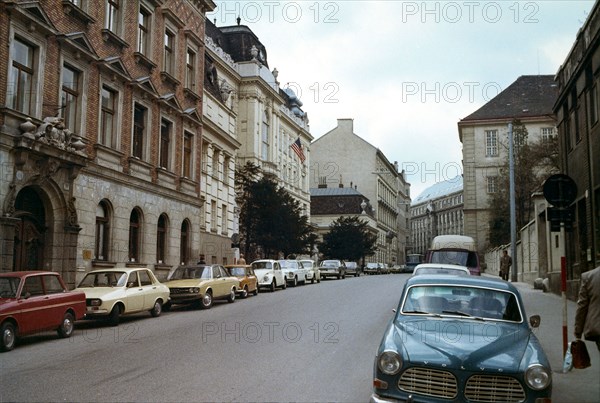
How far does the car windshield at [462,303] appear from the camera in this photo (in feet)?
25.5

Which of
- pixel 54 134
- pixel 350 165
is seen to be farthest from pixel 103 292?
pixel 350 165

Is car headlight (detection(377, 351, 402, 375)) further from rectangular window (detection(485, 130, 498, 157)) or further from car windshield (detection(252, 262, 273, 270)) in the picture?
rectangular window (detection(485, 130, 498, 157))

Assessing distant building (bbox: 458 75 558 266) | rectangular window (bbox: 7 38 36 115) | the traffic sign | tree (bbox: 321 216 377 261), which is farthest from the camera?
distant building (bbox: 458 75 558 266)

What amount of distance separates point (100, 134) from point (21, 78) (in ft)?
16.1

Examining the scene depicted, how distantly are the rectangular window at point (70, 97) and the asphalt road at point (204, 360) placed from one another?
821cm

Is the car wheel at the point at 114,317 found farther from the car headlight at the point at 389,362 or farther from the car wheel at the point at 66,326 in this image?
the car headlight at the point at 389,362

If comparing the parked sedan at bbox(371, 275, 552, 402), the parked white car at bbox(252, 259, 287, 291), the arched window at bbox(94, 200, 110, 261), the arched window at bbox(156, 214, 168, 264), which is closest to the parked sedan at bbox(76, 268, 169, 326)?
the arched window at bbox(94, 200, 110, 261)

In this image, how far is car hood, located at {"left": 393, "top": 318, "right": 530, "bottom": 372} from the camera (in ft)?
21.1

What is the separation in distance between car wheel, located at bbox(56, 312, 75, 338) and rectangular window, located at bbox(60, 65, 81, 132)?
9720 millimetres

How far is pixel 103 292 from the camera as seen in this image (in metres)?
16.1

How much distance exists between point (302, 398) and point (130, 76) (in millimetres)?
20487

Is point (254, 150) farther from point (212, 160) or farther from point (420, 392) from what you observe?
point (420, 392)

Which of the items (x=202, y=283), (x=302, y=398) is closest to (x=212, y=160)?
(x=202, y=283)

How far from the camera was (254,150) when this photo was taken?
177 feet
